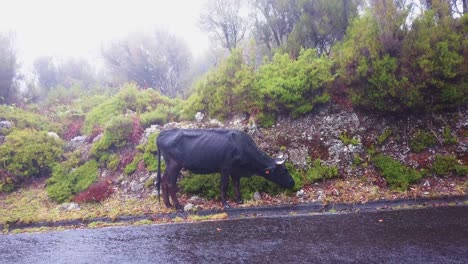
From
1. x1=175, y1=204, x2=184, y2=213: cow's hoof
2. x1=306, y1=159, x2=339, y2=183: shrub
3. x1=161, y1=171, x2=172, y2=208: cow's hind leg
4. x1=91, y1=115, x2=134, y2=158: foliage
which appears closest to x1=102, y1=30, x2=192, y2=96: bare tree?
x1=91, y1=115, x2=134, y2=158: foliage

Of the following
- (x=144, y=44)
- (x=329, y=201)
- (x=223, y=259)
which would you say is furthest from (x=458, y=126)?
(x=144, y=44)

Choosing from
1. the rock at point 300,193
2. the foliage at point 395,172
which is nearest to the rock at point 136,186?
the rock at point 300,193

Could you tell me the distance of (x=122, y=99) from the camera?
14.4 meters

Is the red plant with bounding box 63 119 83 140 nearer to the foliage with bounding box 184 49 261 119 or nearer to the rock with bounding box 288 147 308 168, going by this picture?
the foliage with bounding box 184 49 261 119

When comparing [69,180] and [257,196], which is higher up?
[69,180]

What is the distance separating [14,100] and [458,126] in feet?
63.3

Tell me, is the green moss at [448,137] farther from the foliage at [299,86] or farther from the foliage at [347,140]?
the foliage at [299,86]

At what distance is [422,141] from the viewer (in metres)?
8.99

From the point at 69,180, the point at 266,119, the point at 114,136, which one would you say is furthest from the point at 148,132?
the point at 266,119

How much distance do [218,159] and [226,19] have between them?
10.1m

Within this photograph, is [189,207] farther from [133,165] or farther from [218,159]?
[133,165]

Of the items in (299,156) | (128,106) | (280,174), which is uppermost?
(128,106)

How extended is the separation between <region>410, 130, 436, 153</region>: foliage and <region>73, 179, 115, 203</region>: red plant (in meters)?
8.09

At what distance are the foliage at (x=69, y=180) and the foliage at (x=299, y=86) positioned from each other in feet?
18.9
